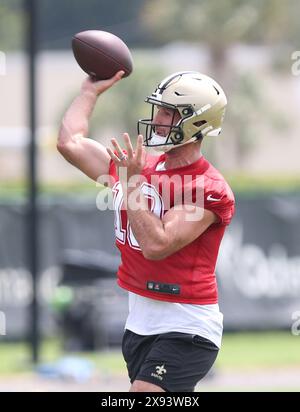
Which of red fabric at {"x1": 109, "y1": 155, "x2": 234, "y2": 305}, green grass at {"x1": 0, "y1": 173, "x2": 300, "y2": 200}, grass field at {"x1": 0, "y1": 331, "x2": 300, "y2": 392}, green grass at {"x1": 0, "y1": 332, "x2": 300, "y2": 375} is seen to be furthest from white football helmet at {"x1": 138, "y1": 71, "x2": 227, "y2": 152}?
green grass at {"x1": 0, "y1": 173, "x2": 300, "y2": 200}

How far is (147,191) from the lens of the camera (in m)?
5.88

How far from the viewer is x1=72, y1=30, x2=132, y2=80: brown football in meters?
6.31

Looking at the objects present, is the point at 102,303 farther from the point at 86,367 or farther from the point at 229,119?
the point at 229,119

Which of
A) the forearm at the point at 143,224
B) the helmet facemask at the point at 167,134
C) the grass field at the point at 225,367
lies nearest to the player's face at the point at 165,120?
the helmet facemask at the point at 167,134

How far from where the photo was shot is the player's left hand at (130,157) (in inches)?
217

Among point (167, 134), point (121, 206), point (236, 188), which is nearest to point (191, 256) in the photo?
point (121, 206)

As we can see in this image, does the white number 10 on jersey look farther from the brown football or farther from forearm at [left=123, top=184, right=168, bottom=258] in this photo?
the brown football

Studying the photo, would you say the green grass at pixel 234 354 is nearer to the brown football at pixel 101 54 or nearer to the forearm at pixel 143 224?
the brown football at pixel 101 54

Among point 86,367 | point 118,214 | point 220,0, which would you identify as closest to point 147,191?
point 118,214

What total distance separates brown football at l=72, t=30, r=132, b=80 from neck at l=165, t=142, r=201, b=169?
0.66m

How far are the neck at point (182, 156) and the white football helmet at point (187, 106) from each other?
54mm

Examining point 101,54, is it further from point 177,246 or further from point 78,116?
point 177,246

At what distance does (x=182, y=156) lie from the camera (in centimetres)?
594

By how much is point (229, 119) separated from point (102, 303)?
66.0 ft
